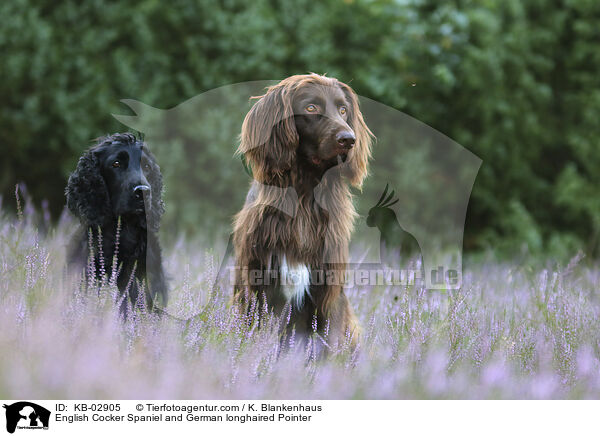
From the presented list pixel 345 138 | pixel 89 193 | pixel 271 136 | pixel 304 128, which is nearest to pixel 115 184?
pixel 89 193

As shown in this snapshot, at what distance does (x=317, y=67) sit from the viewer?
5.08 meters

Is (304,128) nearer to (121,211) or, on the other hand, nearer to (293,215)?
(293,215)

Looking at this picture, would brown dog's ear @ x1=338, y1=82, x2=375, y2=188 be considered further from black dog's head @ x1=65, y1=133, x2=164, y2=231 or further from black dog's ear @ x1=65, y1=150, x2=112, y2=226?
black dog's ear @ x1=65, y1=150, x2=112, y2=226

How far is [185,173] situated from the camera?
181 inches

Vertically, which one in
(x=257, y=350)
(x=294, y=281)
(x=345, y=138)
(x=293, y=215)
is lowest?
(x=257, y=350)

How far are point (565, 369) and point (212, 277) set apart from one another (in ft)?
5.39

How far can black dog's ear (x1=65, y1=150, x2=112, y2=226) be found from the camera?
3.02m

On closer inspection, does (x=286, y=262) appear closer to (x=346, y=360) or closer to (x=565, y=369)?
(x=346, y=360)

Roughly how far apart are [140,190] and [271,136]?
2.19ft

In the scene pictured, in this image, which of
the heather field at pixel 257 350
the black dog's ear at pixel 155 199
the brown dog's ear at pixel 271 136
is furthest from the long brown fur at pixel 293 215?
the black dog's ear at pixel 155 199

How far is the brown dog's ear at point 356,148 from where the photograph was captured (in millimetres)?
2961
